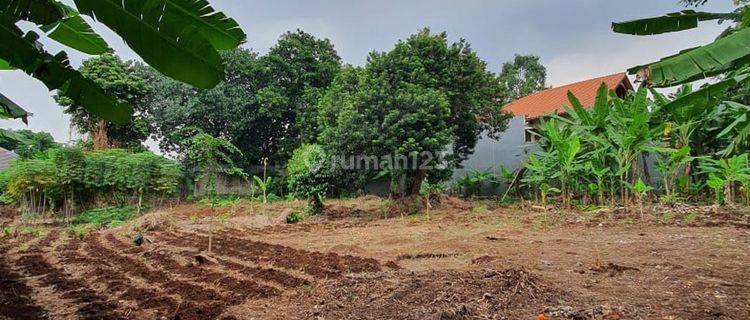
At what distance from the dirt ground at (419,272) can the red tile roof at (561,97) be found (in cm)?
795

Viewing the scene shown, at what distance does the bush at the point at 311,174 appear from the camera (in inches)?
503

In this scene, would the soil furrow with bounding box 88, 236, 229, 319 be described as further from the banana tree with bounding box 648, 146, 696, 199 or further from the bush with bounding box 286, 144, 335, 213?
the bush with bounding box 286, 144, 335, 213

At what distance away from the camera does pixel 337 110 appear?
10.8m

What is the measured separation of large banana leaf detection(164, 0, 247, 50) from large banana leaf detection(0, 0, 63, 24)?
1.62 ft

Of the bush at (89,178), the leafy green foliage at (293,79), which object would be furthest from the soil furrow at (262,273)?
the leafy green foliage at (293,79)

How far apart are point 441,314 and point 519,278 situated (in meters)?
0.83

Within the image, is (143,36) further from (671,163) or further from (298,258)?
(671,163)

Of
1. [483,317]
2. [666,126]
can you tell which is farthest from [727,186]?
[483,317]

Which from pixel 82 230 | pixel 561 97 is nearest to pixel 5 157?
pixel 82 230

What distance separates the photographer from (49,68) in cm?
196

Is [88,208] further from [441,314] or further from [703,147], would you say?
[703,147]

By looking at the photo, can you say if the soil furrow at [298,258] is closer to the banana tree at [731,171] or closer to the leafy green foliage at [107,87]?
the banana tree at [731,171]

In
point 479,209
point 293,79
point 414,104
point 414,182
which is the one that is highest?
point 293,79

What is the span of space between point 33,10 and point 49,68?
28 centimetres
